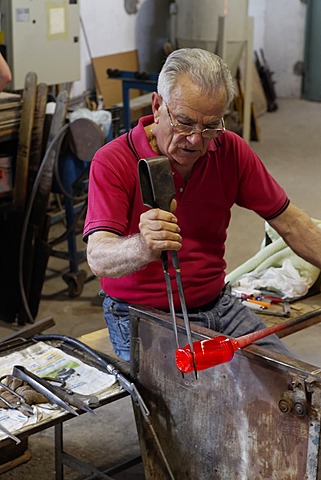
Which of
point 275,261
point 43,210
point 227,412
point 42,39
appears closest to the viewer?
point 227,412

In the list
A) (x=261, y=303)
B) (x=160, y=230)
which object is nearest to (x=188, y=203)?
(x=160, y=230)

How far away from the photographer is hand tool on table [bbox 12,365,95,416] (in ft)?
7.11

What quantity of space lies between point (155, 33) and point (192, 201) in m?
5.57

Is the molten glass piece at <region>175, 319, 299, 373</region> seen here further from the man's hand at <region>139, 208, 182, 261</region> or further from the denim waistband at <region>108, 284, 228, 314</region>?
the denim waistband at <region>108, 284, 228, 314</region>

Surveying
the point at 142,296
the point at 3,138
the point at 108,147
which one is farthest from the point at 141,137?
the point at 3,138

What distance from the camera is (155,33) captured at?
7660 millimetres

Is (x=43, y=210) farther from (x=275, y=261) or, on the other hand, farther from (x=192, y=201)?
(x=192, y=201)

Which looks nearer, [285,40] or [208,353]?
[208,353]

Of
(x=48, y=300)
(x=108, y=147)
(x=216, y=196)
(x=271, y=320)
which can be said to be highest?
(x=108, y=147)

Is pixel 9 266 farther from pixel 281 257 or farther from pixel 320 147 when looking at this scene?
pixel 320 147

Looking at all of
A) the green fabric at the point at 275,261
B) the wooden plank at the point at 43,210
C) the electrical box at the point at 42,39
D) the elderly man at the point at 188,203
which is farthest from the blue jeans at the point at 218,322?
the electrical box at the point at 42,39

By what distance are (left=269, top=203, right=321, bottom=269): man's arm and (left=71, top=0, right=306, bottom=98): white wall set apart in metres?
4.17

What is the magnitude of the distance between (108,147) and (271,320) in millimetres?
1025

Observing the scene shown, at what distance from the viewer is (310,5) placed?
989 centimetres
